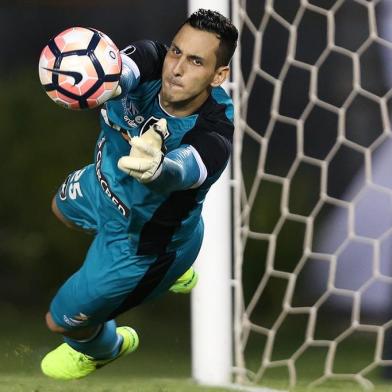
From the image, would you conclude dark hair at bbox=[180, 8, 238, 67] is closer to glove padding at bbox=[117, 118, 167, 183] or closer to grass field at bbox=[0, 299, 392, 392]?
glove padding at bbox=[117, 118, 167, 183]

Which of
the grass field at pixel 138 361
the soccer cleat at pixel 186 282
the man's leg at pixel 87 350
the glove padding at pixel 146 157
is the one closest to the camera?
the glove padding at pixel 146 157

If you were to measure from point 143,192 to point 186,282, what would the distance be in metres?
0.76

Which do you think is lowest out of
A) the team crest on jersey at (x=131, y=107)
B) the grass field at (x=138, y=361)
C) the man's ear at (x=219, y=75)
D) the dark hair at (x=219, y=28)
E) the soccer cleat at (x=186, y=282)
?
the grass field at (x=138, y=361)

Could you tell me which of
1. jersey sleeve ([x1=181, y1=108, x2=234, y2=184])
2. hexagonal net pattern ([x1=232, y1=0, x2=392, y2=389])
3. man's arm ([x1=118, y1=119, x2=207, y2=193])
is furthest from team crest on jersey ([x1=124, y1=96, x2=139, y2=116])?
hexagonal net pattern ([x1=232, y1=0, x2=392, y2=389])

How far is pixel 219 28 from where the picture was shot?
4809 mm

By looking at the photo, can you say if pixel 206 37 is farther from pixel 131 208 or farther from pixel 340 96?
pixel 340 96

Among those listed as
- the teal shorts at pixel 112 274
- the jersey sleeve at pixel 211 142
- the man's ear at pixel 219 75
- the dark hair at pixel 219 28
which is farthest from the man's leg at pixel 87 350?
the dark hair at pixel 219 28

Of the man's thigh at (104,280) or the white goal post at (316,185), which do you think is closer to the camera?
the man's thigh at (104,280)

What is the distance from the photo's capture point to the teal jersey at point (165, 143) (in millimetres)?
4748

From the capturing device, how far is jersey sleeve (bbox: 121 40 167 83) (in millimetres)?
4891

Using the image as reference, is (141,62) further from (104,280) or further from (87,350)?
(87,350)

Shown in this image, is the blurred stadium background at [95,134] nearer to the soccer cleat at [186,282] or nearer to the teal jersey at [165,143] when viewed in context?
the soccer cleat at [186,282]

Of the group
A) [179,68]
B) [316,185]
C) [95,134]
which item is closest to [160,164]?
[179,68]

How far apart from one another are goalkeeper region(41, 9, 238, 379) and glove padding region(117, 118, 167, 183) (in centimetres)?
25
